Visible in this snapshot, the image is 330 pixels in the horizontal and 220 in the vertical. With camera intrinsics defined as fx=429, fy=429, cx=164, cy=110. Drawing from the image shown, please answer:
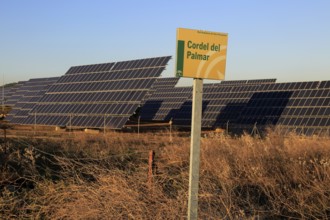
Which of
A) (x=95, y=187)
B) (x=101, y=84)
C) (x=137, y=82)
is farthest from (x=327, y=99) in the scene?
(x=95, y=187)

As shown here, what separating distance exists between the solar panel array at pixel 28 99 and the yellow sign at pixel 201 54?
86.4 ft

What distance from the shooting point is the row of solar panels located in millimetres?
19984

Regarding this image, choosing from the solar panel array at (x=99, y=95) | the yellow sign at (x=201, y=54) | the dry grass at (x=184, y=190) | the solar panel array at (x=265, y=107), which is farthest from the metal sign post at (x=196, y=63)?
the solar panel array at (x=99, y=95)

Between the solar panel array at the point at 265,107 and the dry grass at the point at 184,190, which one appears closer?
the dry grass at the point at 184,190

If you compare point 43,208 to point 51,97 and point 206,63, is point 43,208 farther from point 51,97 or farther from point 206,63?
point 51,97

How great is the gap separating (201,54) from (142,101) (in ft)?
75.9

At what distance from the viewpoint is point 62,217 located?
5.12 meters

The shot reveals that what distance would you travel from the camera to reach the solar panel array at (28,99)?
2943 cm

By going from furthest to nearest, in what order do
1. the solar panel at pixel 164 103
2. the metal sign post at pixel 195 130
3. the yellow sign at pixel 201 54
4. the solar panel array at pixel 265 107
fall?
the solar panel at pixel 164 103 < the solar panel array at pixel 265 107 < the metal sign post at pixel 195 130 < the yellow sign at pixel 201 54

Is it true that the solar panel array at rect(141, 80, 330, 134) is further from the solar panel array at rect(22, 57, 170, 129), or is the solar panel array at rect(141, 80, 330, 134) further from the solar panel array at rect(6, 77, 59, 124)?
the solar panel array at rect(6, 77, 59, 124)

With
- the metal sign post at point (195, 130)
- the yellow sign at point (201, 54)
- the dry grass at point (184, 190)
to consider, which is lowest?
the dry grass at point (184, 190)

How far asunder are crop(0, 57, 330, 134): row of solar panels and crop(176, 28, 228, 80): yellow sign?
15.1m

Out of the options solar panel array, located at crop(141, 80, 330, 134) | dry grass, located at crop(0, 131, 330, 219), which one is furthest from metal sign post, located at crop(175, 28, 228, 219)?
solar panel array, located at crop(141, 80, 330, 134)

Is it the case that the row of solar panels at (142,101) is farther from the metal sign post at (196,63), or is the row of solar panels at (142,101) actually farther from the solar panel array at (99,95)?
the metal sign post at (196,63)
